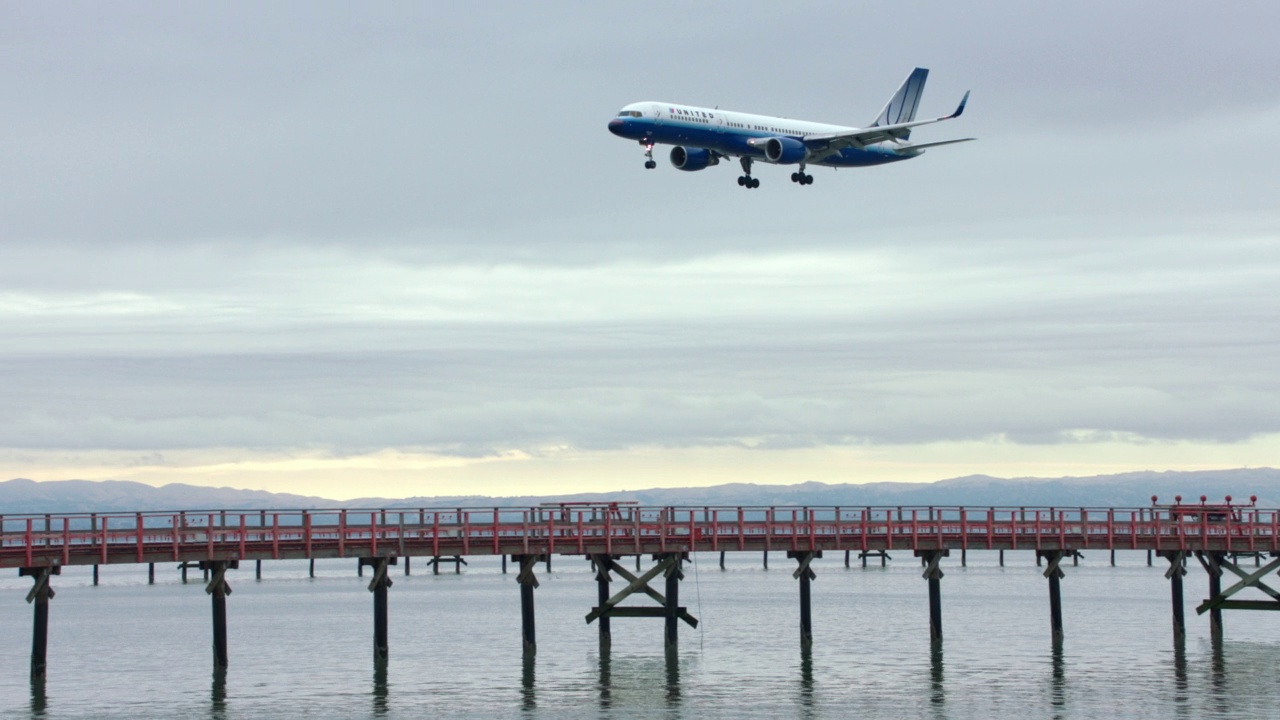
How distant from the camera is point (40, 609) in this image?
4869cm

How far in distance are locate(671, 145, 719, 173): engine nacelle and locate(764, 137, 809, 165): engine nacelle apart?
328 cm

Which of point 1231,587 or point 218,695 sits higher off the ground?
point 1231,587

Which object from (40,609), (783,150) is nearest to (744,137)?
(783,150)

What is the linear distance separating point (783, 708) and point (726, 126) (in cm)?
3834

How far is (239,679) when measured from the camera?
5766 cm

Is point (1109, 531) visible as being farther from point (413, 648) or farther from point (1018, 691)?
point (413, 648)

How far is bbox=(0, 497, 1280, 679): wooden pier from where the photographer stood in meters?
47.0

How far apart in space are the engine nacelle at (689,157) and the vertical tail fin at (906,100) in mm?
31721

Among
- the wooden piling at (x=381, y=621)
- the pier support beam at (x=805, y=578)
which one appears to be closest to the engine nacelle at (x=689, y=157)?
the pier support beam at (x=805, y=578)

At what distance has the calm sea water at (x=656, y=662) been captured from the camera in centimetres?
4931

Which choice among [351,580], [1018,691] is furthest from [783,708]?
[351,580]

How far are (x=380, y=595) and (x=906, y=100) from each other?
228ft

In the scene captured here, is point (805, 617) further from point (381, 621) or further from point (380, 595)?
point (380, 595)

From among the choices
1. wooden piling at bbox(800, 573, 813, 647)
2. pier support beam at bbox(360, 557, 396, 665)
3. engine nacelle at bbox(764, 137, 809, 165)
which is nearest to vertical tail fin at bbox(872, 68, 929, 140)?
engine nacelle at bbox(764, 137, 809, 165)
